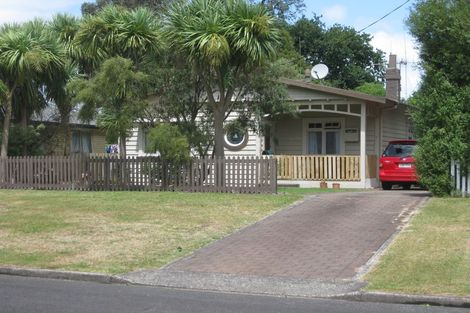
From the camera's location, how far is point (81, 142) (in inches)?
1325

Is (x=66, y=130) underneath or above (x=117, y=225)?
above

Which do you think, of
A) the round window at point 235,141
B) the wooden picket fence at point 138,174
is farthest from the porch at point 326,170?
the wooden picket fence at point 138,174

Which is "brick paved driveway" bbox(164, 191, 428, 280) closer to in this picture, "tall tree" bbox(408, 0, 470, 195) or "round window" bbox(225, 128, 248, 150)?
"tall tree" bbox(408, 0, 470, 195)

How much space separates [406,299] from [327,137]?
17230 millimetres

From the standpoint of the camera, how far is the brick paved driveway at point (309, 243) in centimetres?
946

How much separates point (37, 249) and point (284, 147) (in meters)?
15.5

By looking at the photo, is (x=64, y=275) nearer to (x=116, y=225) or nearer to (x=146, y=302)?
(x=146, y=302)

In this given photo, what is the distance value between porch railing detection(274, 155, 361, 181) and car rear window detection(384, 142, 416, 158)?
5.55 feet

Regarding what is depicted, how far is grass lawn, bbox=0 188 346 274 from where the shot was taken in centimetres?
1020

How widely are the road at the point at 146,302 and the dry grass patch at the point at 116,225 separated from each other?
39.1 inches

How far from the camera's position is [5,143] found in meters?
21.6

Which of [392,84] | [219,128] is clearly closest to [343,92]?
[219,128]

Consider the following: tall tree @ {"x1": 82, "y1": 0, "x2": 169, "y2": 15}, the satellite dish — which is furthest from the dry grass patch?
tall tree @ {"x1": 82, "y1": 0, "x2": 169, "y2": 15}

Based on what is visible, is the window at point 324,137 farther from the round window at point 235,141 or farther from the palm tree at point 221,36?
the palm tree at point 221,36
